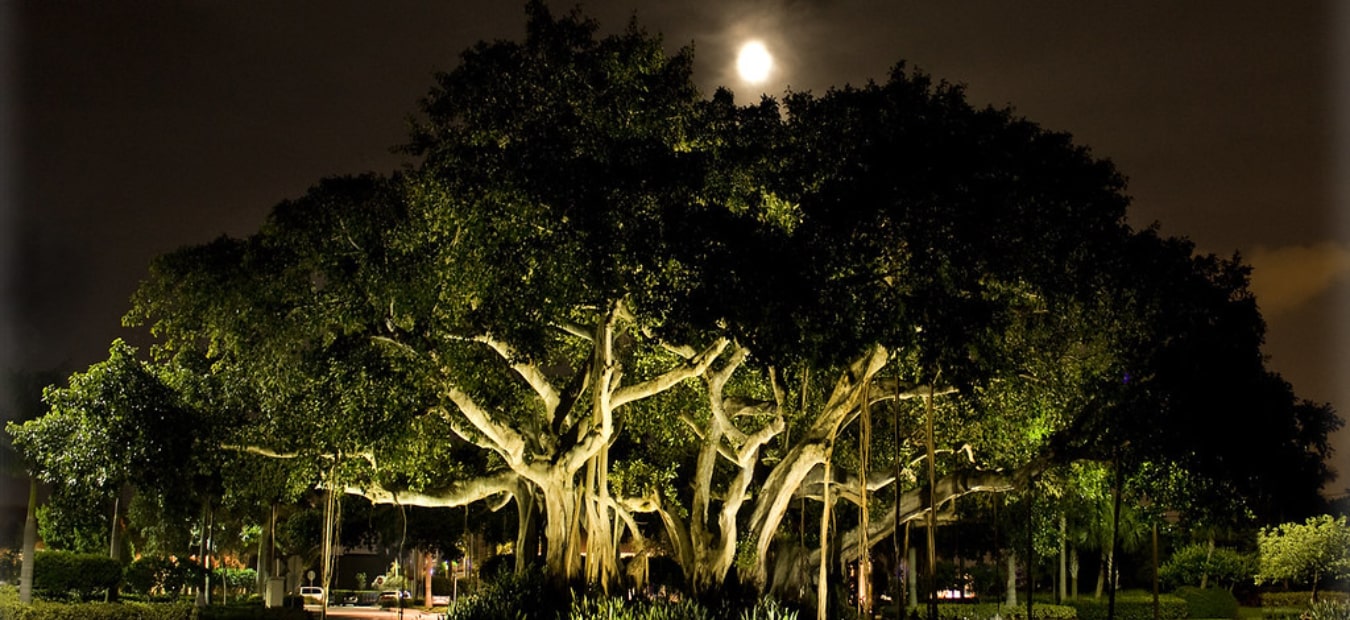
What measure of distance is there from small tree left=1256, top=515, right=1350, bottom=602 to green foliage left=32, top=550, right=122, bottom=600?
108ft

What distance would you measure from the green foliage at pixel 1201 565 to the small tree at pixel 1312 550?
512 cm

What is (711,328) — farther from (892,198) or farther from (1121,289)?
(1121,289)

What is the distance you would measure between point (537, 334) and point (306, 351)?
392 cm

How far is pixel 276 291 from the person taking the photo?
1719cm

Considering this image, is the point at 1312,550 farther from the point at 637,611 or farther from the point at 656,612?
the point at 656,612

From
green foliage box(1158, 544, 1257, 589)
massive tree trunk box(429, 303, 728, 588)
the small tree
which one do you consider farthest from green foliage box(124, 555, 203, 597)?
green foliage box(1158, 544, 1257, 589)

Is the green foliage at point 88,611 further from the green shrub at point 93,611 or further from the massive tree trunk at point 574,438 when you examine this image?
the massive tree trunk at point 574,438

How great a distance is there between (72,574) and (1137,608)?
1138 inches

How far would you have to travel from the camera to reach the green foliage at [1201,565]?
136 ft

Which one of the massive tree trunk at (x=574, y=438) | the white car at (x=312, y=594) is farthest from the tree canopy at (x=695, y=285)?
the white car at (x=312, y=594)

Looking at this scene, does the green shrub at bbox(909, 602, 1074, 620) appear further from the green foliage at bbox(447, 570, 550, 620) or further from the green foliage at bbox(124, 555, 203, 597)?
the green foliage at bbox(124, 555, 203, 597)

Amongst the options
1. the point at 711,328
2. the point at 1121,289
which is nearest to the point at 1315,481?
the point at 1121,289

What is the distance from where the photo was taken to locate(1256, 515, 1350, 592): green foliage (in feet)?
113

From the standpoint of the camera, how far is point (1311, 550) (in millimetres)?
34719
